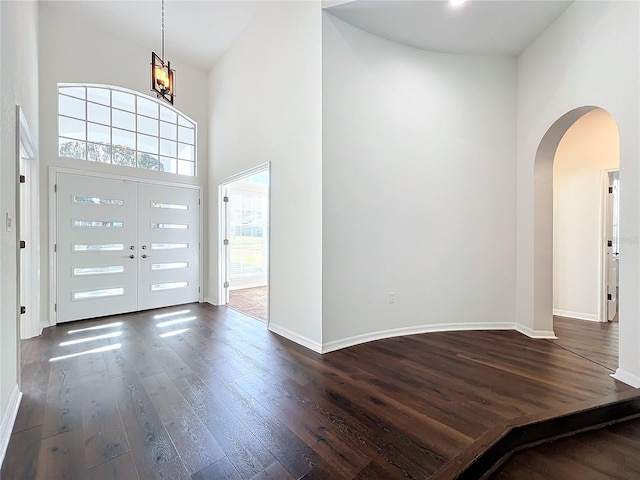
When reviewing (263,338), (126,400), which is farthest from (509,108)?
(126,400)

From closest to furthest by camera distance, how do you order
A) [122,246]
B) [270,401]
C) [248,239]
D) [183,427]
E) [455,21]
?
[183,427] < [270,401] < [455,21] < [122,246] < [248,239]

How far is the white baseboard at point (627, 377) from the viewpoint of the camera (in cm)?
227

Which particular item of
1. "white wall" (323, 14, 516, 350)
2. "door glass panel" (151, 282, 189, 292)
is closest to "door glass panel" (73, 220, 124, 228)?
"door glass panel" (151, 282, 189, 292)

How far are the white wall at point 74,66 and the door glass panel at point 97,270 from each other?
322 mm

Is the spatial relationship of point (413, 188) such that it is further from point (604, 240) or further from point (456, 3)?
point (604, 240)

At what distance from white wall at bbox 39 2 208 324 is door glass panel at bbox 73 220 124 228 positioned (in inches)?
12.6

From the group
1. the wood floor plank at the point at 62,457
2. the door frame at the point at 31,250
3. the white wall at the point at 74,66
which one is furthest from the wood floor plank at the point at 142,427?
the white wall at the point at 74,66

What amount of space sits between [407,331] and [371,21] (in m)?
3.51

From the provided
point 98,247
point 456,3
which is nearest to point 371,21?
point 456,3

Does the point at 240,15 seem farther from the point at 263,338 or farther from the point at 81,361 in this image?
the point at 81,361

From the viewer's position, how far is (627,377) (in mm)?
2340

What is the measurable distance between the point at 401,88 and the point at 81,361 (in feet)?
14.7

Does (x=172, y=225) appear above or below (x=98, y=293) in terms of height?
above

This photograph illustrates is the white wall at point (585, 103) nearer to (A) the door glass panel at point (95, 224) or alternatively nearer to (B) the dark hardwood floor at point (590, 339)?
(B) the dark hardwood floor at point (590, 339)
